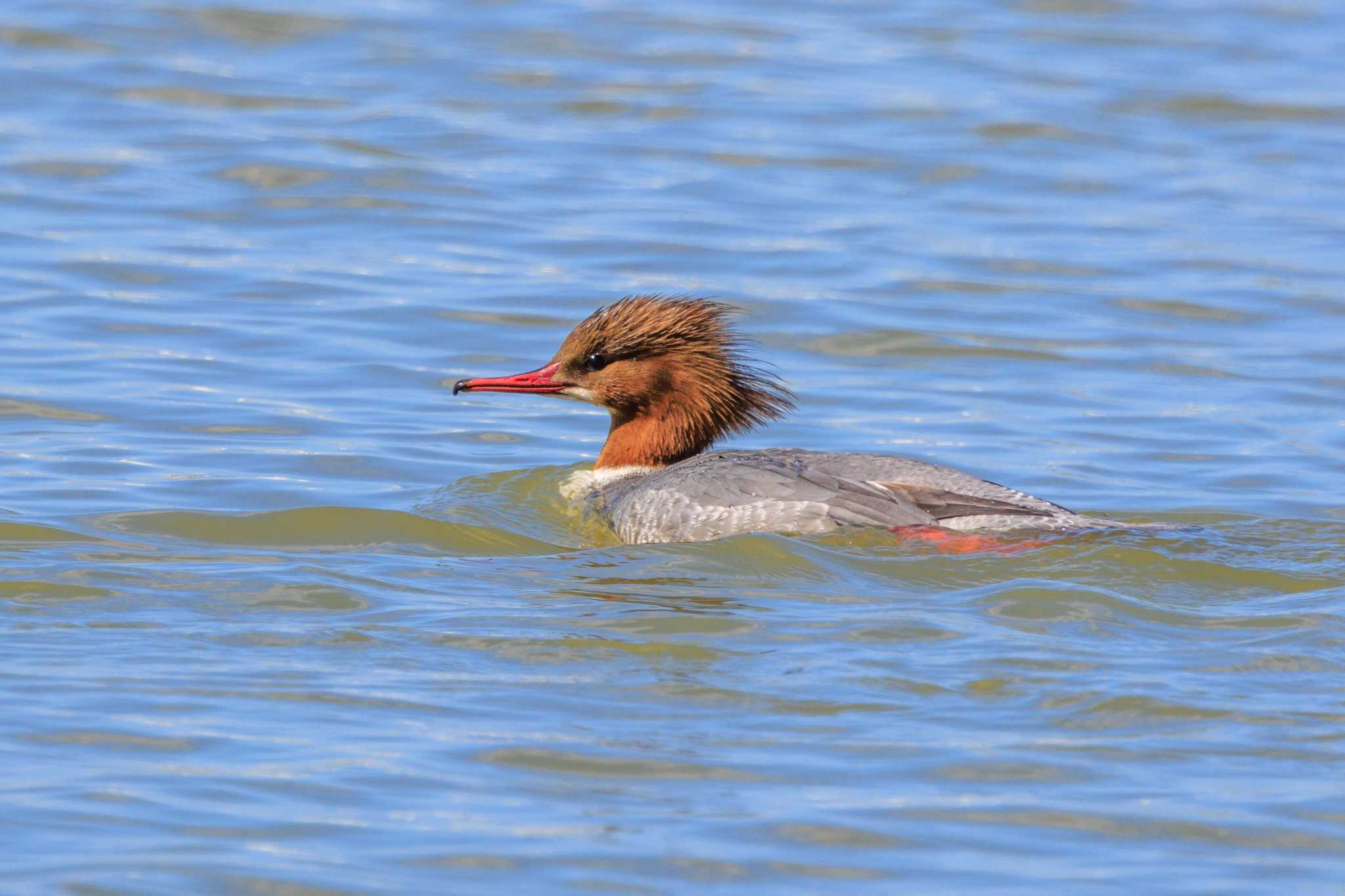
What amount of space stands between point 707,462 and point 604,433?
2223 millimetres

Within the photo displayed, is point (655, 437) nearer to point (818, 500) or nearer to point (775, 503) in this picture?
point (775, 503)

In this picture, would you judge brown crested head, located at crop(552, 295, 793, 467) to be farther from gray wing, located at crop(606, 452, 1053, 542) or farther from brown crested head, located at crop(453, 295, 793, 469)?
gray wing, located at crop(606, 452, 1053, 542)

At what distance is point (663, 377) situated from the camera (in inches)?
396

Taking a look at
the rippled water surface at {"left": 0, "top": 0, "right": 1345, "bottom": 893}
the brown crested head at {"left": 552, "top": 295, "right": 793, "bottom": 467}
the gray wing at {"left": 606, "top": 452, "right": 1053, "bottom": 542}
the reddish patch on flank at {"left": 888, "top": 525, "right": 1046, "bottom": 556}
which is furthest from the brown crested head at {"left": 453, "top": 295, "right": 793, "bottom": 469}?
the reddish patch on flank at {"left": 888, "top": 525, "right": 1046, "bottom": 556}

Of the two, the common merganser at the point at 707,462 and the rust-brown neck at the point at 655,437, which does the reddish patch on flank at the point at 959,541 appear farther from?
the rust-brown neck at the point at 655,437

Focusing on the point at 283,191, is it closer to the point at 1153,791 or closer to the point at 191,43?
the point at 191,43

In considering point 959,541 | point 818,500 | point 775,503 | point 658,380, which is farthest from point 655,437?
point 959,541

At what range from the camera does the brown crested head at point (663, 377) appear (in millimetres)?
9961

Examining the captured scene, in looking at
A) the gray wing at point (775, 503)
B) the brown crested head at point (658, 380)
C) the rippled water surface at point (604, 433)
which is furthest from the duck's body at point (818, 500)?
the brown crested head at point (658, 380)

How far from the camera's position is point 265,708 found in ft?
20.8

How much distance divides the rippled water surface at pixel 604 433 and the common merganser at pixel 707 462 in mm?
229

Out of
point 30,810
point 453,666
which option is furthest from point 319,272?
point 30,810

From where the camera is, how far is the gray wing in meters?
8.77

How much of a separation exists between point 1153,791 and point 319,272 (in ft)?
27.7
